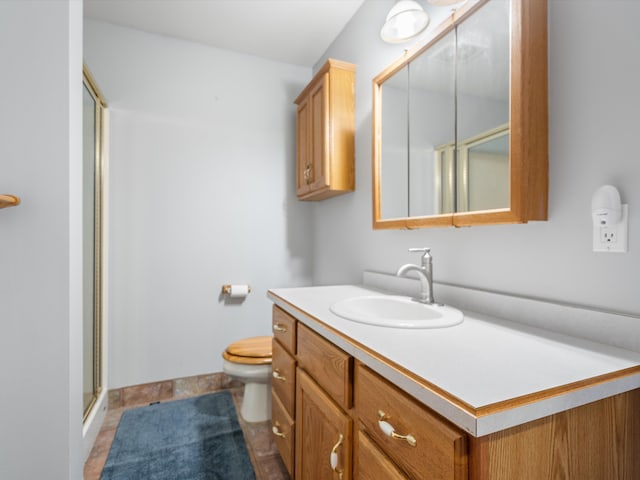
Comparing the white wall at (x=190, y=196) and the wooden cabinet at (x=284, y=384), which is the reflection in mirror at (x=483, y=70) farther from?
the white wall at (x=190, y=196)

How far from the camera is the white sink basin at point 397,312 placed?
963mm

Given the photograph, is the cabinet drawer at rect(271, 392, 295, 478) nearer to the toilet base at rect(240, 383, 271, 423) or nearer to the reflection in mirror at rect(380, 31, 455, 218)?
the toilet base at rect(240, 383, 271, 423)

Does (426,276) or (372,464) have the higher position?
(426,276)

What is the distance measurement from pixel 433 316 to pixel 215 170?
1.85 meters

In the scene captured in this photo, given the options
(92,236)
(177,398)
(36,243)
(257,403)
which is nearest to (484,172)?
(36,243)

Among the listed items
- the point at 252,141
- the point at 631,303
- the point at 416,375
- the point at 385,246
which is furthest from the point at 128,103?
the point at 631,303

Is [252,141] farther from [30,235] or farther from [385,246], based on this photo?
[30,235]

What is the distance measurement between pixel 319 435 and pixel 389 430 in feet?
1.51

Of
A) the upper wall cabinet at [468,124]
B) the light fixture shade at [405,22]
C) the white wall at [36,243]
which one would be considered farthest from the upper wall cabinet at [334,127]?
the white wall at [36,243]

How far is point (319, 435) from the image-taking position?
3.53 ft

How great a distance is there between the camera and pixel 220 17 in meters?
2.06

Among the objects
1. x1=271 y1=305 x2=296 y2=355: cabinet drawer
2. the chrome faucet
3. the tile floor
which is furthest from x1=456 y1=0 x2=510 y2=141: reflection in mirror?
the tile floor

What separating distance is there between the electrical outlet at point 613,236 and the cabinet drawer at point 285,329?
0.99m

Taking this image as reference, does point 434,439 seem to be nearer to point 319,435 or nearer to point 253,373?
point 319,435
